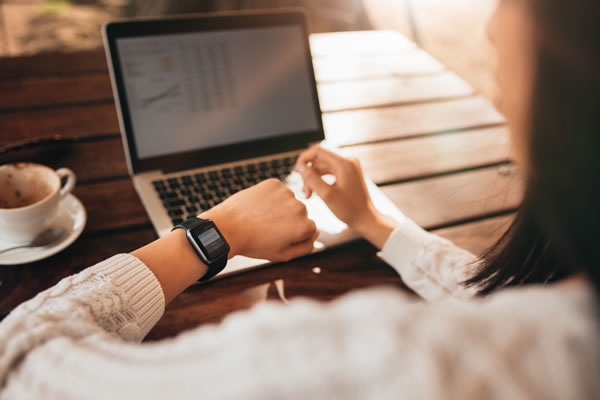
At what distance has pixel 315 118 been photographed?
0.89m

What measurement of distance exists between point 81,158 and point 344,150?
1.81ft

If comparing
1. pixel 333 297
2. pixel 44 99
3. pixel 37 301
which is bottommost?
pixel 333 297

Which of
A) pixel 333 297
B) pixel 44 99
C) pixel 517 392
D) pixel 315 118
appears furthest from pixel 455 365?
pixel 44 99

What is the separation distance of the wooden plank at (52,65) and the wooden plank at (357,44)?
2.02 feet

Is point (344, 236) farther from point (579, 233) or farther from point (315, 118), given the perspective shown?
point (579, 233)

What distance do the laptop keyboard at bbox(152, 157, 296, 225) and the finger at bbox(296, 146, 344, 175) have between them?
2.7 inches

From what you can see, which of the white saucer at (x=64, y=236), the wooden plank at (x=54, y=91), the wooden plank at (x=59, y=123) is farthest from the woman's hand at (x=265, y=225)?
the wooden plank at (x=54, y=91)

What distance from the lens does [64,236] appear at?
0.63m

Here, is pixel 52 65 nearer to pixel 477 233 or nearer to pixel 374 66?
pixel 374 66

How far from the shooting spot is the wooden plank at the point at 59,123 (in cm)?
85

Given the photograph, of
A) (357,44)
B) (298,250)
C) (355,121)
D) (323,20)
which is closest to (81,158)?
(298,250)

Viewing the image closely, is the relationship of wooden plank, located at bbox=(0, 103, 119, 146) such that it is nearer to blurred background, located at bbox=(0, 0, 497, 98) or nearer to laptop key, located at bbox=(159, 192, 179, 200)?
laptop key, located at bbox=(159, 192, 179, 200)

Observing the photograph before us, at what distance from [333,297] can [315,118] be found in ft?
1.45

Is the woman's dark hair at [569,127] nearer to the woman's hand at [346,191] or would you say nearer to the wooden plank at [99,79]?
the woman's hand at [346,191]
